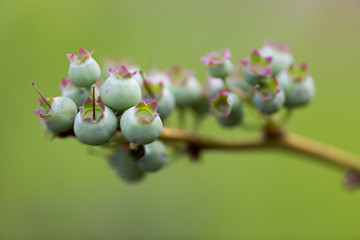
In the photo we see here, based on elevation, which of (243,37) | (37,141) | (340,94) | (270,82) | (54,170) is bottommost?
(270,82)

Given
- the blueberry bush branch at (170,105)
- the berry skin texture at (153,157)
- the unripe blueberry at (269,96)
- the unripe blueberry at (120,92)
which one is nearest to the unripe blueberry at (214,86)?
the blueberry bush branch at (170,105)

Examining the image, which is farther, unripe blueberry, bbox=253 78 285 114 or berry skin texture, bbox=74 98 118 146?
unripe blueberry, bbox=253 78 285 114

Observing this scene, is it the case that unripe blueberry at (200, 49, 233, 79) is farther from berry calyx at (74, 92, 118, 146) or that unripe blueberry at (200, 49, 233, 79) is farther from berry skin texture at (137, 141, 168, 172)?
berry calyx at (74, 92, 118, 146)

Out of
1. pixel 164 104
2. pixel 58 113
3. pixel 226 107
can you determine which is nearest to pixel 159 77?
pixel 164 104

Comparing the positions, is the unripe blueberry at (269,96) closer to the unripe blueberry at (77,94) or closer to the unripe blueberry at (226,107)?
the unripe blueberry at (226,107)

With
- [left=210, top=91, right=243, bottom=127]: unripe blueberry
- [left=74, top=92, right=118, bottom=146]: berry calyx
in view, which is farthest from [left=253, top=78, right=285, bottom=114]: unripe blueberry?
[left=74, top=92, right=118, bottom=146]: berry calyx

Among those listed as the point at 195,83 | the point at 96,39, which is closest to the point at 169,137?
the point at 195,83

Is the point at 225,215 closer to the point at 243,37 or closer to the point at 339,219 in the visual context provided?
the point at 339,219
